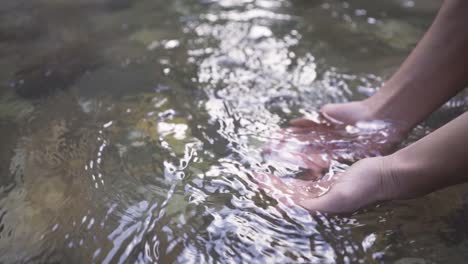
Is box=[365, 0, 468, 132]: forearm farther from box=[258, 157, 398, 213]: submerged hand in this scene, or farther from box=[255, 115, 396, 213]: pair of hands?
box=[258, 157, 398, 213]: submerged hand

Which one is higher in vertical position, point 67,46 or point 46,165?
point 46,165

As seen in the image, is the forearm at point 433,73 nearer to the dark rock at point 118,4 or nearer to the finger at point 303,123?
the finger at point 303,123

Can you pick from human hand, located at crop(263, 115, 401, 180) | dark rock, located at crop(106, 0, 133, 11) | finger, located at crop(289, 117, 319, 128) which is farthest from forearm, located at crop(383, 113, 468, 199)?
dark rock, located at crop(106, 0, 133, 11)

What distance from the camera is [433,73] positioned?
1.29 metres

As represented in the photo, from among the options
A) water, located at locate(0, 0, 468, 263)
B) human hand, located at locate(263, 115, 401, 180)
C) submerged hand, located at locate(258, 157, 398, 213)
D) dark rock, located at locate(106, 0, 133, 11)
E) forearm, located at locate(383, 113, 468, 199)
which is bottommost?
dark rock, located at locate(106, 0, 133, 11)

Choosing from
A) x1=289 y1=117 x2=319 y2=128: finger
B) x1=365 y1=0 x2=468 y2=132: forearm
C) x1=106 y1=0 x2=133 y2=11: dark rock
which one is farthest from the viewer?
x1=106 y1=0 x2=133 y2=11: dark rock

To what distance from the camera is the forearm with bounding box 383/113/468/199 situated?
99cm

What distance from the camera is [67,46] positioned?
206 cm

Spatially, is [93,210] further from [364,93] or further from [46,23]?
[46,23]

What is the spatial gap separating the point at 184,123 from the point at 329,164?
0.53 meters

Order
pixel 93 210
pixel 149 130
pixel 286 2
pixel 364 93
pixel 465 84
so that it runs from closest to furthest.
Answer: pixel 93 210 → pixel 465 84 → pixel 149 130 → pixel 364 93 → pixel 286 2

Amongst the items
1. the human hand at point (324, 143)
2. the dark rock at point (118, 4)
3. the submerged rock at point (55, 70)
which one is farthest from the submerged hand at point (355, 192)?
the dark rock at point (118, 4)

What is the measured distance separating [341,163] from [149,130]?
0.66 metres

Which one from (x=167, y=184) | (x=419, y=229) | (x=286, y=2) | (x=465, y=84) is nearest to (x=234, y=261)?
(x=167, y=184)
